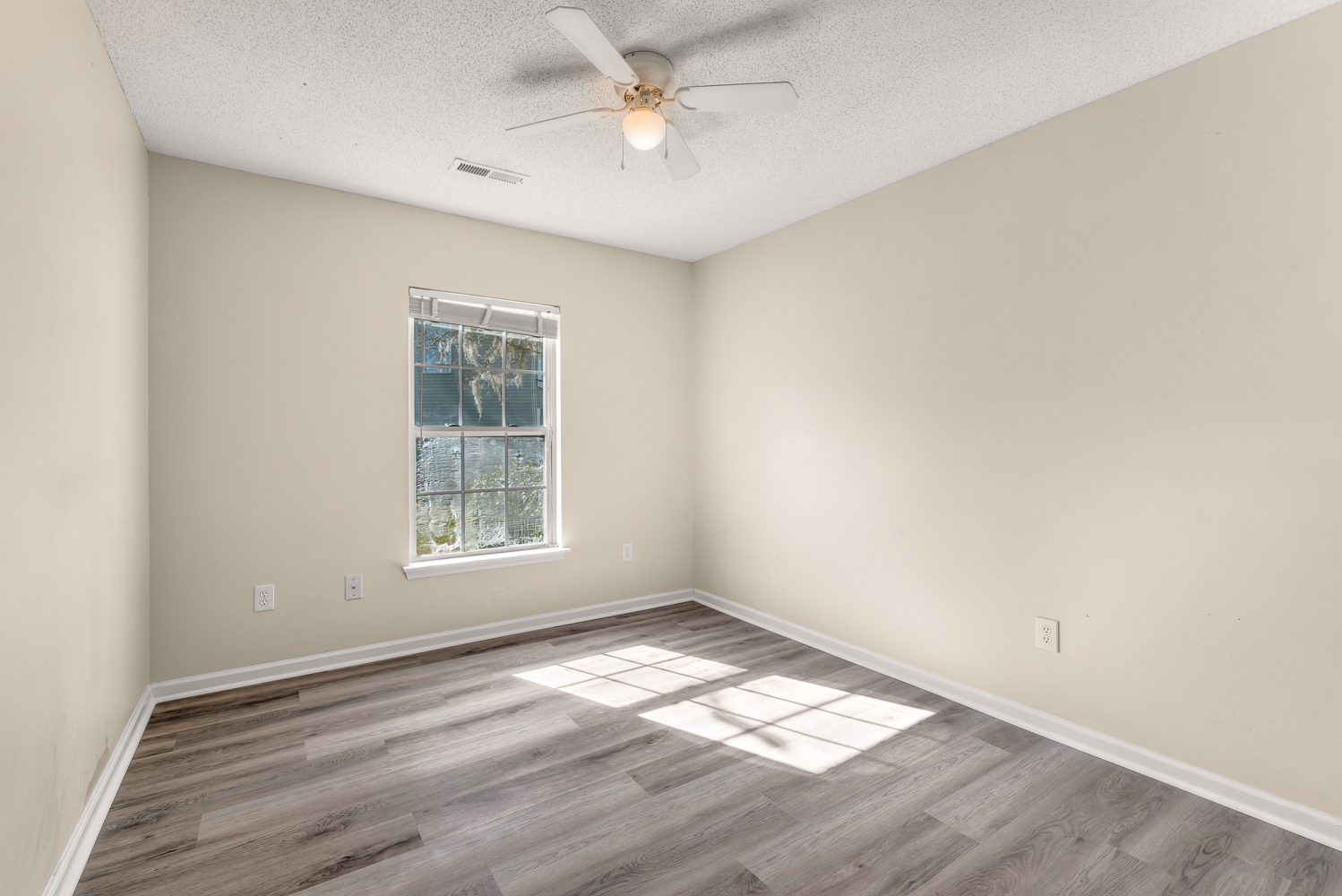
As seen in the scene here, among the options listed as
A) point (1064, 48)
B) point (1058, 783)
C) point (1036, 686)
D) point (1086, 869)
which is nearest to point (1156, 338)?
point (1064, 48)

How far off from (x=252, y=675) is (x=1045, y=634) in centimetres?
363

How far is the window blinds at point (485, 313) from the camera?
3.52 m

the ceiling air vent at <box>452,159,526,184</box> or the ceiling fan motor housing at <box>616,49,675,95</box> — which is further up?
the ceiling air vent at <box>452,159,526,184</box>

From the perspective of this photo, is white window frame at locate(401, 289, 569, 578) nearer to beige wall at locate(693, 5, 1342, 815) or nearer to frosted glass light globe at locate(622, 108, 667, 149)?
beige wall at locate(693, 5, 1342, 815)

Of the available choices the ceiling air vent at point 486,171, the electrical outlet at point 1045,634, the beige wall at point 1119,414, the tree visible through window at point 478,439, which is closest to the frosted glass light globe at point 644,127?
the ceiling air vent at point 486,171

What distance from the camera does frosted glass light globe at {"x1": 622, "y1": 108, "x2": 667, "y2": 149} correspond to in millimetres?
2121

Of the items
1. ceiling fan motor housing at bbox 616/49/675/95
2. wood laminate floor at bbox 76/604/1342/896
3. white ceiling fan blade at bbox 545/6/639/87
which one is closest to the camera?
white ceiling fan blade at bbox 545/6/639/87

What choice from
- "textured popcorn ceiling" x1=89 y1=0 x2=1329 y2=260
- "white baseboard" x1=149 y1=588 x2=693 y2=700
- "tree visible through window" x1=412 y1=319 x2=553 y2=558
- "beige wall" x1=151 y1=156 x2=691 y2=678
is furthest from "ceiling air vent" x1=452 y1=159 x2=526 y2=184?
"white baseboard" x1=149 y1=588 x2=693 y2=700

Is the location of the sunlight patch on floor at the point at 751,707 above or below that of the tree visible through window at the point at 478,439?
below

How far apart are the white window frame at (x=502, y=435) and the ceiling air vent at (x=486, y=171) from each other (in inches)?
30.7

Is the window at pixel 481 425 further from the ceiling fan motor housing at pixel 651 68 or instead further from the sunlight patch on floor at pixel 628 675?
the ceiling fan motor housing at pixel 651 68

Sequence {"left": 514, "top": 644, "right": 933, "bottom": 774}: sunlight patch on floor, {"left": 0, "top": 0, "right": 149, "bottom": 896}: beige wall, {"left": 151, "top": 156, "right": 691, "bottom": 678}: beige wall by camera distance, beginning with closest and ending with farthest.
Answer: {"left": 0, "top": 0, "right": 149, "bottom": 896}: beige wall
{"left": 514, "top": 644, "right": 933, "bottom": 774}: sunlight patch on floor
{"left": 151, "top": 156, "right": 691, "bottom": 678}: beige wall

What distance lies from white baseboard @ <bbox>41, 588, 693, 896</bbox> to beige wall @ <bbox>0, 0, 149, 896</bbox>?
0.08m

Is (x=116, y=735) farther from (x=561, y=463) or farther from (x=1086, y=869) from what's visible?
(x=1086, y=869)
